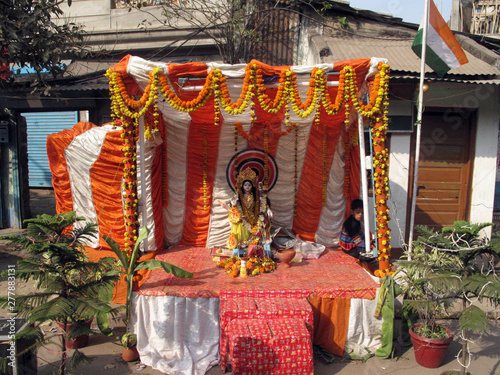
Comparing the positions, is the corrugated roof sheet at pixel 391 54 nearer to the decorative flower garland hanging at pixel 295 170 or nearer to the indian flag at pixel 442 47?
the indian flag at pixel 442 47

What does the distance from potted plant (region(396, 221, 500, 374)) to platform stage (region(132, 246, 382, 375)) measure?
0.52m

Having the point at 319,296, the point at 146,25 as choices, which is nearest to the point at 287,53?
the point at 146,25

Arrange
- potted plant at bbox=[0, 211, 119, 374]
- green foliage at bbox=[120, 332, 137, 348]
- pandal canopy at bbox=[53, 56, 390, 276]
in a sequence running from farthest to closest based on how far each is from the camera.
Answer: pandal canopy at bbox=[53, 56, 390, 276]
green foliage at bbox=[120, 332, 137, 348]
potted plant at bbox=[0, 211, 119, 374]

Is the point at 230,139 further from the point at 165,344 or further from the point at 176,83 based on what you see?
the point at 165,344

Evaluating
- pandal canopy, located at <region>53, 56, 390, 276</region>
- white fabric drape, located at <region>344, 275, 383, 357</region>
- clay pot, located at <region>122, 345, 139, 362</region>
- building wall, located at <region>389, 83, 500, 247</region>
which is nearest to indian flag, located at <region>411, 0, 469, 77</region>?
pandal canopy, located at <region>53, 56, 390, 276</region>

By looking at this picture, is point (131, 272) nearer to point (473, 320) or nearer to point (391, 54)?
point (473, 320)

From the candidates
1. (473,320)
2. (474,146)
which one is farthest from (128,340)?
(474,146)

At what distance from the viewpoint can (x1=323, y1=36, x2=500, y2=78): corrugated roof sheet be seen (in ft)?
20.7

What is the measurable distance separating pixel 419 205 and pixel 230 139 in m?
3.88

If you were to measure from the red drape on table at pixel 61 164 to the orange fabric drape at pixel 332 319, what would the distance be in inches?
175

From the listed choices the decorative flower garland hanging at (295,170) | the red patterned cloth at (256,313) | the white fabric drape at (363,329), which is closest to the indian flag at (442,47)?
the decorative flower garland hanging at (295,170)

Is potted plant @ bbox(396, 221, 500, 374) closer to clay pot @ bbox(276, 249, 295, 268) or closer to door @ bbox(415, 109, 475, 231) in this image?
clay pot @ bbox(276, 249, 295, 268)

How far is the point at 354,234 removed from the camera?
573 centimetres

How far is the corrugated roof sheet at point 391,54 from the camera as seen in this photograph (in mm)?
6309
